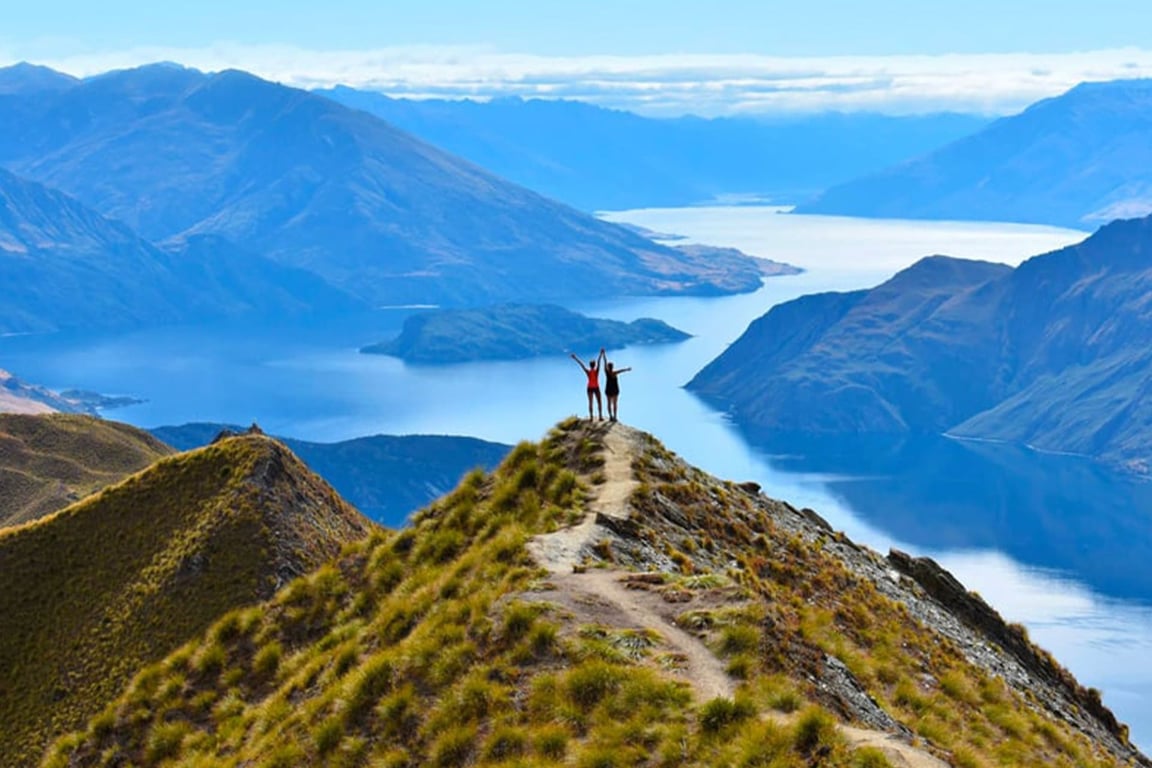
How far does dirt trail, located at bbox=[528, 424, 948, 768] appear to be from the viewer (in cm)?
2155

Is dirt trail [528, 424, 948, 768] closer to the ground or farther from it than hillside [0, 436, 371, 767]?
closer to the ground

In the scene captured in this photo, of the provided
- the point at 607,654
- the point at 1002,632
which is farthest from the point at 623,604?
the point at 1002,632

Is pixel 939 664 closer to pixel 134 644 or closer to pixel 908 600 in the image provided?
pixel 908 600

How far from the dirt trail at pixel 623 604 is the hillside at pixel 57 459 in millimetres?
62719

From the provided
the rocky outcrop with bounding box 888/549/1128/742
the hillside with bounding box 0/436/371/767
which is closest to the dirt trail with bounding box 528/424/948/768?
the rocky outcrop with bounding box 888/549/1128/742

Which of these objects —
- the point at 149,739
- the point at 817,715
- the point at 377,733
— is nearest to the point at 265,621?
the point at 149,739

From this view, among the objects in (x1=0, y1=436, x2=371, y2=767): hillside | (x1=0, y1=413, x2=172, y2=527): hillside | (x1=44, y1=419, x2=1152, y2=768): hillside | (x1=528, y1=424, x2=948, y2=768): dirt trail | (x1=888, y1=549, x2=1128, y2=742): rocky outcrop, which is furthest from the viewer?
(x1=0, y1=413, x2=172, y2=527): hillside

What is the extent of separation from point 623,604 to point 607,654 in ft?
8.52

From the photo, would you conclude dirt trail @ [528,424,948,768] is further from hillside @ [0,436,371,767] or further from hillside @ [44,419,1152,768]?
hillside @ [0,436,371,767]

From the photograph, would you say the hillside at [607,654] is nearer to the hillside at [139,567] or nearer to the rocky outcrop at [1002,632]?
the rocky outcrop at [1002,632]

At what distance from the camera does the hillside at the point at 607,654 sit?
915 inches

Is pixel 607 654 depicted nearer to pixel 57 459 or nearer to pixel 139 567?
pixel 139 567

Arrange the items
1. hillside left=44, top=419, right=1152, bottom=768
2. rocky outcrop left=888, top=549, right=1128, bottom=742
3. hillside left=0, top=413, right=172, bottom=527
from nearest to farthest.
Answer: hillside left=44, top=419, right=1152, bottom=768, rocky outcrop left=888, top=549, right=1128, bottom=742, hillside left=0, top=413, right=172, bottom=527

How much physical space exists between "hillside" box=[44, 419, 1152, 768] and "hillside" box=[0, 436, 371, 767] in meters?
6.03
